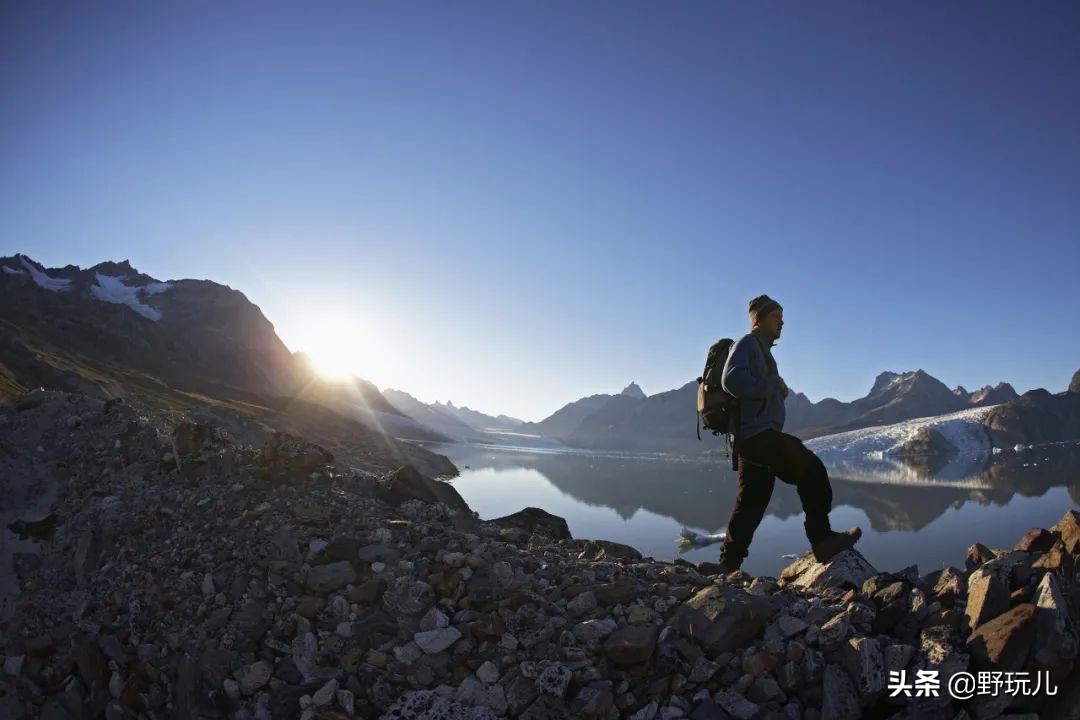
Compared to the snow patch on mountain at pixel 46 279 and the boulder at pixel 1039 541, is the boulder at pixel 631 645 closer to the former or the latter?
the boulder at pixel 1039 541

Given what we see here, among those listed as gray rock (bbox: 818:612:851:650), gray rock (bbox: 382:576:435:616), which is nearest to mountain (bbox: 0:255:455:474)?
gray rock (bbox: 382:576:435:616)

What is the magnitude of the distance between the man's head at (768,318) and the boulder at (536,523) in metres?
5.26

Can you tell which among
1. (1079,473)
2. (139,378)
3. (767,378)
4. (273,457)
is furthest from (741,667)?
(139,378)

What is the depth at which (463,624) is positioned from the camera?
546 cm

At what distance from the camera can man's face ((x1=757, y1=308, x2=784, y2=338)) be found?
22.5 feet

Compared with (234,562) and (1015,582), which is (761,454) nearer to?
(1015,582)

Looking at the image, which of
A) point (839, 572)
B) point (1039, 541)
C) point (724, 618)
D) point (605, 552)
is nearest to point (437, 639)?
point (724, 618)

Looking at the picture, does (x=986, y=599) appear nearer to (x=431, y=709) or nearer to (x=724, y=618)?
(x=724, y=618)

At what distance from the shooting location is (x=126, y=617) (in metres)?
6.53

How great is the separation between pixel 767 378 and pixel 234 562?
646cm

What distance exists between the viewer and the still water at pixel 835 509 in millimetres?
25391

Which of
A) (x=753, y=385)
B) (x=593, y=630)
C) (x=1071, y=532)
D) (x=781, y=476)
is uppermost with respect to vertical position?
(x=753, y=385)

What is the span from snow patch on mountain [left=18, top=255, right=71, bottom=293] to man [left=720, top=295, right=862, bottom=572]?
219545mm

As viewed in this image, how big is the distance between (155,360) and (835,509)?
377 feet
